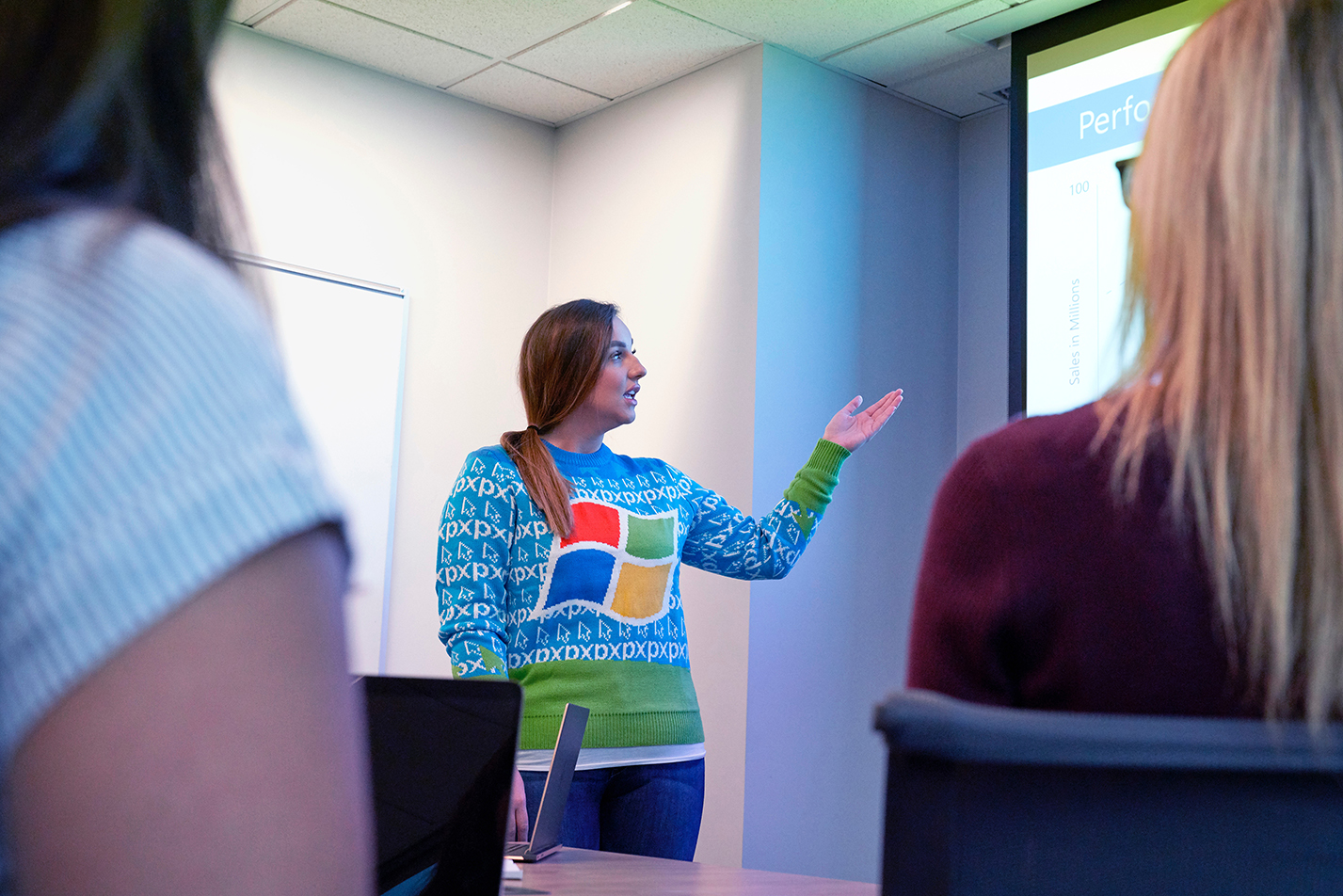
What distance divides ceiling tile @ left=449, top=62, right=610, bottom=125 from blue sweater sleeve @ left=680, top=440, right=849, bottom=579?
1993mm

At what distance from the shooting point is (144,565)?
335 millimetres

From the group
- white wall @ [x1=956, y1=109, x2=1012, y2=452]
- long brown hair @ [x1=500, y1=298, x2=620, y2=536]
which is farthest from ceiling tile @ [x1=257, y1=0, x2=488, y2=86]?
white wall @ [x1=956, y1=109, x2=1012, y2=452]

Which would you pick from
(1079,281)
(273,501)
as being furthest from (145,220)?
(1079,281)

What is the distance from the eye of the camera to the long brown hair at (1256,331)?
653 millimetres

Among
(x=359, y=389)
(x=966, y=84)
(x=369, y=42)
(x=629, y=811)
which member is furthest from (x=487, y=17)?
(x=629, y=811)

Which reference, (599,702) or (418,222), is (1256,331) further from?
(418,222)

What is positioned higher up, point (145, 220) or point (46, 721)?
point (145, 220)

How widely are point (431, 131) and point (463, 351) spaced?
784 millimetres

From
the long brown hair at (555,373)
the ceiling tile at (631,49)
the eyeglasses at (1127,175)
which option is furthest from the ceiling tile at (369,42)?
the eyeglasses at (1127,175)

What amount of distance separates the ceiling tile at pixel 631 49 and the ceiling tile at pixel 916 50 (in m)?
0.38

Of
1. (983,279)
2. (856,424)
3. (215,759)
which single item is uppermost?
(983,279)

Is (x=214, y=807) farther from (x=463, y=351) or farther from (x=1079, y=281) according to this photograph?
(x=463, y=351)

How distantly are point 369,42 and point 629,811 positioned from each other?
2731 mm

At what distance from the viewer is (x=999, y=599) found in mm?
712
